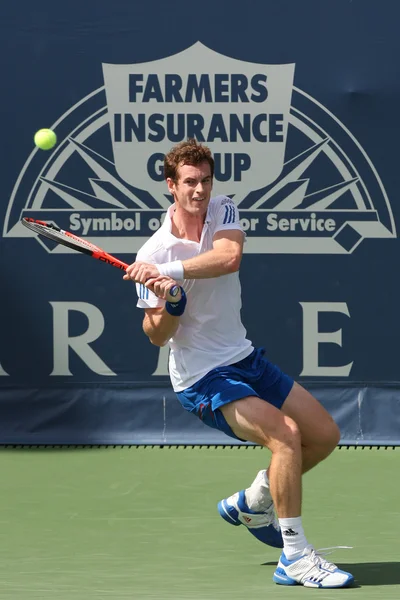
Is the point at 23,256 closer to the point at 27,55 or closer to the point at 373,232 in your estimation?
the point at 27,55

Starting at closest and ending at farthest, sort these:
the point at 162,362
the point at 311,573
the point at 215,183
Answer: the point at 311,573 → the point at 215,183 → the point at 162,362

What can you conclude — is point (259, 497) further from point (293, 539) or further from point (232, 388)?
point (232, 388)

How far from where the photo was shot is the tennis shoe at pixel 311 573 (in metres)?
3.76

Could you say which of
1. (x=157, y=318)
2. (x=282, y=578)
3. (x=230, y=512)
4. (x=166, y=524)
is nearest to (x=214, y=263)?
(x=157, y=318)

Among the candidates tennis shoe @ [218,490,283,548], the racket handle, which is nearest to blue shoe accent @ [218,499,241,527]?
tennis shoe @ [218,490,283,548]

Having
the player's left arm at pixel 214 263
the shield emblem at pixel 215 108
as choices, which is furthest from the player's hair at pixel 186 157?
the shield emblem at pixel 215 108

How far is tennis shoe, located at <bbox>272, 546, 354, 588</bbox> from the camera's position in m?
3.76

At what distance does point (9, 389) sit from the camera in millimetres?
6355

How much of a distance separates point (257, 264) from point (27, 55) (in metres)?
1.61

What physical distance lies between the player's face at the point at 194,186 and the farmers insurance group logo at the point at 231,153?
208 cm

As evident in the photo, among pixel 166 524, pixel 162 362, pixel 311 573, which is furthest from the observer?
pixel 162 362

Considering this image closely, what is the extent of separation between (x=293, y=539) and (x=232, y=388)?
20.6 inches

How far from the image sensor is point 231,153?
6.22 meters

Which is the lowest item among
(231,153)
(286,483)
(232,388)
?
(286,483)
